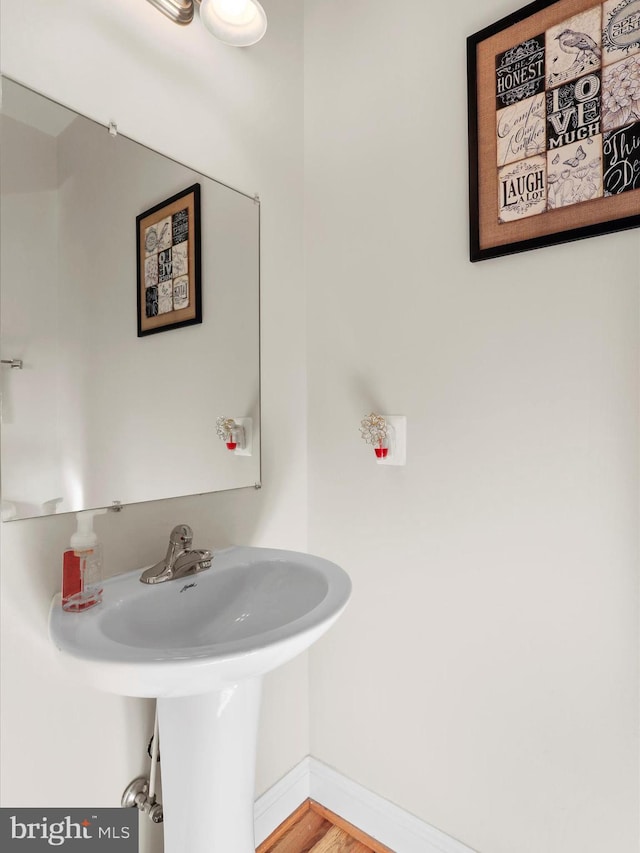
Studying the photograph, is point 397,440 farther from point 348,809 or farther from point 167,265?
point 348,809

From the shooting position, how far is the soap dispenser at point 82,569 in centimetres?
91

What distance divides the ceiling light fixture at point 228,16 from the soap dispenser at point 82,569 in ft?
3.45

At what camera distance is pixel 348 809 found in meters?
1.43

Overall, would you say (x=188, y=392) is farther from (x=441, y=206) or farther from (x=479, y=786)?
(x=479, y=786)

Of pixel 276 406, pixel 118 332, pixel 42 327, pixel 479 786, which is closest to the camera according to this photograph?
pixel 42 327

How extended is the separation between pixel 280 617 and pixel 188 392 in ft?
1.83

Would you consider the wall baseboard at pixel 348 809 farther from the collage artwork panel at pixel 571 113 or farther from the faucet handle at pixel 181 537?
the collage artwork panel at pixel 571 113

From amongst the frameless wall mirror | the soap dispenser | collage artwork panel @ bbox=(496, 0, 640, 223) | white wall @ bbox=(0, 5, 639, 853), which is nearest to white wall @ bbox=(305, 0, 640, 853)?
white wall @ bbox=(0, 5, 639, 853)

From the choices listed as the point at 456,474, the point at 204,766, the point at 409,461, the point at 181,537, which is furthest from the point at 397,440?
the point at 204,766

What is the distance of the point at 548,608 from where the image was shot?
42.9 inches

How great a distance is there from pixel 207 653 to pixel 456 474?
2.38ft

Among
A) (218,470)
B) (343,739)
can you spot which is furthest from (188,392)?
(343,739)

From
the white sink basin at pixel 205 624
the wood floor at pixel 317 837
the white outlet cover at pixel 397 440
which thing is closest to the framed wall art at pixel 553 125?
the white outlet cover at pixel 397 440

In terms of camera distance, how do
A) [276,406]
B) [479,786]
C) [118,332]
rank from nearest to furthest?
[118,332]
[479,786]
[276,406]
